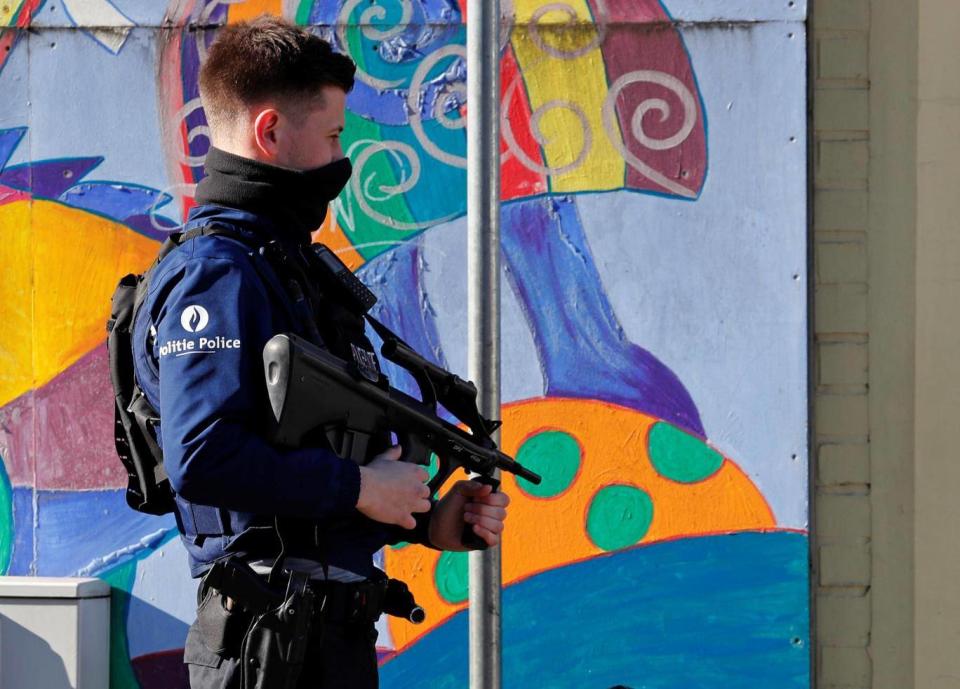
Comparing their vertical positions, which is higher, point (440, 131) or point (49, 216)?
point (440, 131)

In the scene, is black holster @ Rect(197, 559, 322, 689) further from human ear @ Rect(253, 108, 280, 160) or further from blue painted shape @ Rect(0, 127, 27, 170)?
blue painted shape @ Rect(0, 127, 27, 170)

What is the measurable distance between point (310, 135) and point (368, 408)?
52 centimetres

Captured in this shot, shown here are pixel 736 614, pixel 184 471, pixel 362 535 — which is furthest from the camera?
pixel 736 614

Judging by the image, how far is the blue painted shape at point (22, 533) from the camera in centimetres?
433

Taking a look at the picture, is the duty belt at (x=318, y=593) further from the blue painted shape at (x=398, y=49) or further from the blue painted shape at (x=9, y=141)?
the blue painted shape at (x=9, y=141)

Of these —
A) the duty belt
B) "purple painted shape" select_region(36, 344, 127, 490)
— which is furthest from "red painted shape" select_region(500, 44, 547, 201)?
the duty belt

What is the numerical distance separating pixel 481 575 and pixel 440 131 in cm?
210

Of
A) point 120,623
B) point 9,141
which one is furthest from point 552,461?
point 9,141

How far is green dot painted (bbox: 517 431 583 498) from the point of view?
164 inches

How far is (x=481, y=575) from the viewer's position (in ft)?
8.02

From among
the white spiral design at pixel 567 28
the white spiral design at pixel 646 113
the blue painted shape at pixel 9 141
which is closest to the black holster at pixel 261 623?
the white spiral design at pixel 646 113

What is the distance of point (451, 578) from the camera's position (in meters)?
4.23

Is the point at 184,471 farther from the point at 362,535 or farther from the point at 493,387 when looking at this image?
the point at 493,387

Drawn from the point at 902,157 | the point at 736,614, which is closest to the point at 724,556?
the point at 736,614
